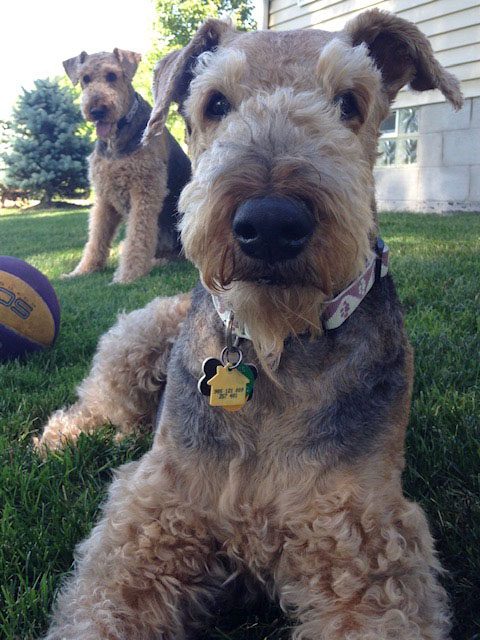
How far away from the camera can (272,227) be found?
1428 millimetres

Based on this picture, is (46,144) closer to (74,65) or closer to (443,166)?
(74,65)

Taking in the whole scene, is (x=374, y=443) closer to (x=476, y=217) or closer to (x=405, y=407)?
(x=405, y=407)

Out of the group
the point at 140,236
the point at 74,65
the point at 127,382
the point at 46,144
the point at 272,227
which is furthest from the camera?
the point at 46,144

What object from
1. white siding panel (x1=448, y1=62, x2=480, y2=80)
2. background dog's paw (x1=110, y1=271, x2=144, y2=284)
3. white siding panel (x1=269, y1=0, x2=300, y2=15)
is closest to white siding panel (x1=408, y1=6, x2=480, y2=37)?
white siding panel (x1=448, y1=62, x2=480, y2=80)

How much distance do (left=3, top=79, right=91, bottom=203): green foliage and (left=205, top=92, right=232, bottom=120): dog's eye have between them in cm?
1670

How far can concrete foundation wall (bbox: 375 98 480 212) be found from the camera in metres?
10.5

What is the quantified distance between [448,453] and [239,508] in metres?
1.04

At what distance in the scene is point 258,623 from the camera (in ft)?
5.71

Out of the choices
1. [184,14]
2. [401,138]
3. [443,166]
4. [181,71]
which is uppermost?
[184,14]

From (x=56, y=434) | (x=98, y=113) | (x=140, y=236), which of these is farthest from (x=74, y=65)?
(x=56, y=434)

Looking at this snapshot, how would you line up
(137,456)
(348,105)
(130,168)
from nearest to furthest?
(348,105), (137,456), (130,168)

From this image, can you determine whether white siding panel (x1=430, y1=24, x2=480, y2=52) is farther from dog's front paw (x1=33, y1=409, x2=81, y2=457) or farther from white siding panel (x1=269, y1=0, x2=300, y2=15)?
dog's front paw (x1=33, y1=409, x2=81, y2=457)

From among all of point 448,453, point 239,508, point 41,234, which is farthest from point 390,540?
point 41,234

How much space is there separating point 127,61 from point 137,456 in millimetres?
6027
